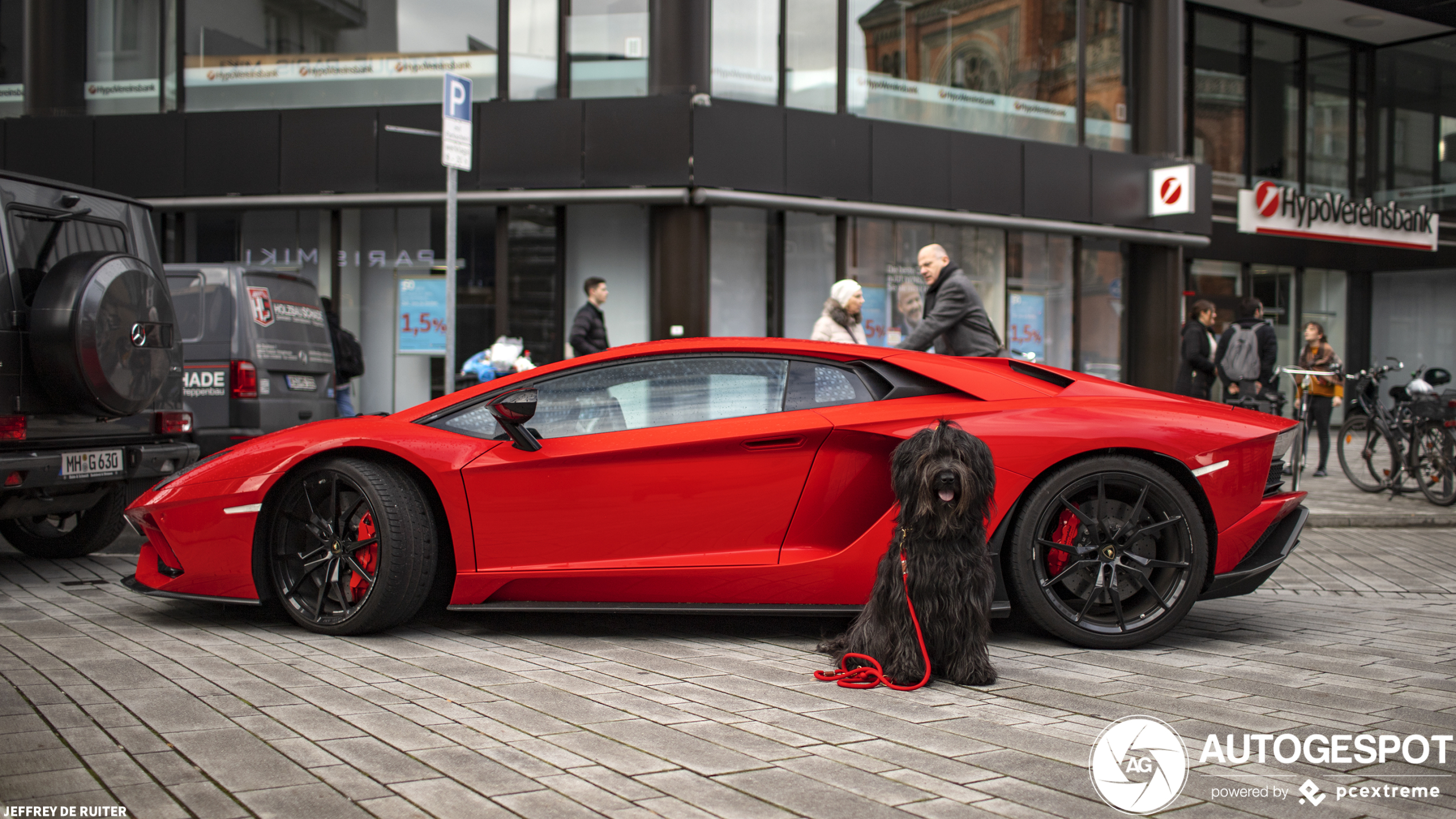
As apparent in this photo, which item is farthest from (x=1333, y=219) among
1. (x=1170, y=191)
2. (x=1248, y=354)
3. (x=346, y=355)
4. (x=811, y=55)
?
(x=346, y=355)

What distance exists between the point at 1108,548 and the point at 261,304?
23.7ft

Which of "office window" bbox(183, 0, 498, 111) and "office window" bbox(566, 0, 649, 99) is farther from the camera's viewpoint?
"office window" bbox(183, 0, 498, 111)

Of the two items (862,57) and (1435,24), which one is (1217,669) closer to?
(862,57)

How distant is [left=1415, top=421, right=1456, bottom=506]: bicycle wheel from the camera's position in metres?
9.57

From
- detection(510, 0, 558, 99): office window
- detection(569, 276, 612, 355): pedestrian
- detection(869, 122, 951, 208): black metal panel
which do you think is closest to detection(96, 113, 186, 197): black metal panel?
detection(510, 0, 558, 99): office window

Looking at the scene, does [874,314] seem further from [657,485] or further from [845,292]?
[657,485]

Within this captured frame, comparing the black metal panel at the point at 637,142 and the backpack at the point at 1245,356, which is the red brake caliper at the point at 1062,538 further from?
the black metal panel at the point at 637,142

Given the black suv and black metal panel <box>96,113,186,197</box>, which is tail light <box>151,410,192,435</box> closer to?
the black suv

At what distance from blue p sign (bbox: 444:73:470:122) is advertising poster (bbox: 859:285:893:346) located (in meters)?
7.00

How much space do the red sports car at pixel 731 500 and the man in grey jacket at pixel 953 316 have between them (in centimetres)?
270

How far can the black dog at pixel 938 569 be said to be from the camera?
11.6ft

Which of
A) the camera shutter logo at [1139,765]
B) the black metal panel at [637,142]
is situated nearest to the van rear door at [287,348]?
the black metal panel at [637,142]

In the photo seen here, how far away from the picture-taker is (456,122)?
7.79 m

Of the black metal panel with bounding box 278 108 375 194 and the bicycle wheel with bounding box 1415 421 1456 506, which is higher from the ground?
the black metal panel with bounding box 278 108 375 194
